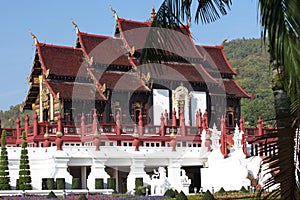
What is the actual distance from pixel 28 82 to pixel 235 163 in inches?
635

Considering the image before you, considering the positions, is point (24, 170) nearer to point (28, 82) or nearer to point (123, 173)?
point (123, 173)

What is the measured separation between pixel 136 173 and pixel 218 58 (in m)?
14.6

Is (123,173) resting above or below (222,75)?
below

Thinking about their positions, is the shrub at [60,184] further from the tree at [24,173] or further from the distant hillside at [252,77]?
the distant hillside at [252,77]

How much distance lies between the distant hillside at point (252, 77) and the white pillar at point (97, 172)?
15.5 metres

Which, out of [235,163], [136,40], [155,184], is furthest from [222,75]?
[155,184]

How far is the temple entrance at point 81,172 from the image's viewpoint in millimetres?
28344

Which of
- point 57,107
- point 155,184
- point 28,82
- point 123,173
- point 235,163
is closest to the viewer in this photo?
point 155,184

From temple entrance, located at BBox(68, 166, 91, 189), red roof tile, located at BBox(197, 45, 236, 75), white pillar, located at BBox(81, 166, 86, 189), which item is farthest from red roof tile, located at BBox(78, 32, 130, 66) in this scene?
white pillar, located at BBox(81, 166, 86, 189)

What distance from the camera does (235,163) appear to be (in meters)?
25.8

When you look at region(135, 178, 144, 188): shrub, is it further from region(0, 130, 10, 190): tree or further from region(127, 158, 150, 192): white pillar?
region(0, 130, 10, 190): tree

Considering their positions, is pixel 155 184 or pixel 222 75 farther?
pixel 222 75

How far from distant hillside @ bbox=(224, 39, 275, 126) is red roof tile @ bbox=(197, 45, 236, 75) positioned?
2.56ft

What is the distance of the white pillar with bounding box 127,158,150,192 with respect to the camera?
27.8 meters
